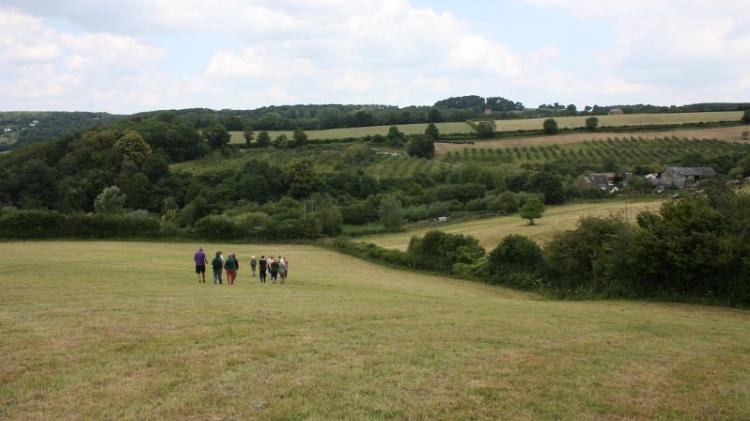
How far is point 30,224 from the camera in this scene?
52.7m

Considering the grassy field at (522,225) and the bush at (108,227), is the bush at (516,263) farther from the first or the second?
the bush at (108,227)

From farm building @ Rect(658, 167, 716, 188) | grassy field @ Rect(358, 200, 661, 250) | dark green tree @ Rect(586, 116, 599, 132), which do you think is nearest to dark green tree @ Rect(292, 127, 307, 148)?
grassy field @ Rect(358, 200, 661, 250)

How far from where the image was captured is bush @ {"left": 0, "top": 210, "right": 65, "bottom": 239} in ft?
170

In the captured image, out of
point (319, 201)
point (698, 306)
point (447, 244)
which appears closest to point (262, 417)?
point (698, 306)

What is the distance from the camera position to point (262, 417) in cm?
887

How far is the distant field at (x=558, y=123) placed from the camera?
13912cm

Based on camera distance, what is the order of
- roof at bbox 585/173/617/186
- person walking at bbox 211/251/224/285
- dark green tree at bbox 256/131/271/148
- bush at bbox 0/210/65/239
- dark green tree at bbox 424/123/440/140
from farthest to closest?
dark green tree at bbox 424/123/440/140, dark green tree at bbox 256/131/271/148, roof at bbox 585/173/617/186, bush at bbox 0/210/65/239, person walking at bbox 211/251/224/285

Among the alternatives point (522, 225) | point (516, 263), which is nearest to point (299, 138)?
point (522, 225)

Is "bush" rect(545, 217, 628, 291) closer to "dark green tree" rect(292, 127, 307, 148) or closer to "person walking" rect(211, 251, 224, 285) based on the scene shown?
"person walking" rect(211, 251, 224, 285)

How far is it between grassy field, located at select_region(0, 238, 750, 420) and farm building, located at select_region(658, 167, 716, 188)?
83.0 m

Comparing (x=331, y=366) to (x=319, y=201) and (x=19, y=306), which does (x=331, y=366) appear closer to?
(x=19, y=306)

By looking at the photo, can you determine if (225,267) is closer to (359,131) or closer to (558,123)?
(359,131)

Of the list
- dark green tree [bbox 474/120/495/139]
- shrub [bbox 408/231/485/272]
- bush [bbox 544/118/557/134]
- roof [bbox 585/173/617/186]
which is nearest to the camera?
shrub [bbox 408/231/485/272]

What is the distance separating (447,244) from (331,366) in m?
37.9
